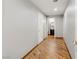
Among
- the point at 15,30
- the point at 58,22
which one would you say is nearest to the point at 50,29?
the point at 58,22

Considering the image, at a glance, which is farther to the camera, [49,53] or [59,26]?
[59,26]

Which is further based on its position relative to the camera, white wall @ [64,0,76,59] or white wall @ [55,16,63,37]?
white wall @ [55,16,63,37]

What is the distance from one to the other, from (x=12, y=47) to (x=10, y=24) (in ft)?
2.18

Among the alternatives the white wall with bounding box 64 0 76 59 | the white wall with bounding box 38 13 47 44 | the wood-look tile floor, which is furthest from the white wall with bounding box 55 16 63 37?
the white wall with bounding box 64 0 76 59

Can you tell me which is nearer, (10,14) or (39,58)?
(10,14)

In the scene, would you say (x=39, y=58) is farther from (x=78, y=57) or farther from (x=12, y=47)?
(x=78, y=57)

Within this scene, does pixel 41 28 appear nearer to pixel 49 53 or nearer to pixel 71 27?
pixel 49 53

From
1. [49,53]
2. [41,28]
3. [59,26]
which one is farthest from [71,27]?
[59,26]

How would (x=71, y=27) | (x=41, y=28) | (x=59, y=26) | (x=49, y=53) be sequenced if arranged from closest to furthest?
(x=71, y=27), (x=49, y=53), (x=41, y=28), (x=59, y=26)

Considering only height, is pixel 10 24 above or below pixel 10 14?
below

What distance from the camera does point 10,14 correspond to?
248 cm

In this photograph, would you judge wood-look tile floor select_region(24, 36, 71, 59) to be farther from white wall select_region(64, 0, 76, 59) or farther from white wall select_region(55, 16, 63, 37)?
white wall select_region(55, 16, 63, 37)

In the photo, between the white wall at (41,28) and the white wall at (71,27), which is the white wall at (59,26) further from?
the white wall at (71,27)

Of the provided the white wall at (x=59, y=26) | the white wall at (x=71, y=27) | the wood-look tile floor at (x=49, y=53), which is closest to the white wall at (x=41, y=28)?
the wood-look tile floor at (x=49, y=53)
